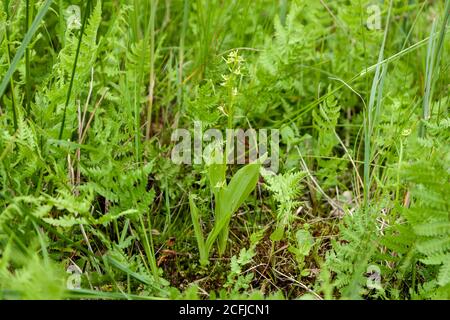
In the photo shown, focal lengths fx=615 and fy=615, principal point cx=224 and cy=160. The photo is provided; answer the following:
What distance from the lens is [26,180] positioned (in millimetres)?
1829

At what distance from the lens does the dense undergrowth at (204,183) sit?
1.60 meters

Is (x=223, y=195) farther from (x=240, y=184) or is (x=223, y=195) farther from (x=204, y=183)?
(x=204, y=183)

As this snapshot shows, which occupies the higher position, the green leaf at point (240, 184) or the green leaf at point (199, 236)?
the green leaf at point (240, 184)

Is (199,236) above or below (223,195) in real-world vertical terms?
below

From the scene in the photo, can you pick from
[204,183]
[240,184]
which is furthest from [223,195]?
[204,183]

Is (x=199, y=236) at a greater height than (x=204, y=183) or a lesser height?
lesser

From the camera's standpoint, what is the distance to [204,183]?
193cm

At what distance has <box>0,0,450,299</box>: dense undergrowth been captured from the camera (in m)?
1.60

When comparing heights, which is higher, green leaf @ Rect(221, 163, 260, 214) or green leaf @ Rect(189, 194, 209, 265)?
green leaf @ Rect(221, 163, 260, 214)

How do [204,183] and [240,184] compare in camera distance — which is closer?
[240,184]

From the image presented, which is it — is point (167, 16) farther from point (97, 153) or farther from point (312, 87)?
point (97, 153)

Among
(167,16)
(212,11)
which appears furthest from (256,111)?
(167,16)

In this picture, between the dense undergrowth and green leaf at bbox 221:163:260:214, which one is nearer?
the dense undergrowth

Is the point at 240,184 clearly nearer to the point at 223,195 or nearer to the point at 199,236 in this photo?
the point at 223,195
